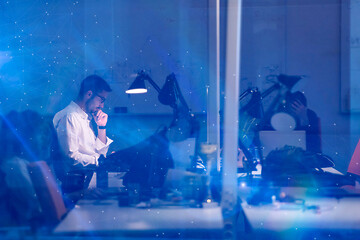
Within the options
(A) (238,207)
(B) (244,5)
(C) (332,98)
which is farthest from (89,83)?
(C) (332,98)

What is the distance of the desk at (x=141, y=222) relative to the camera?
2.06 m

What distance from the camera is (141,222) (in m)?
2.09

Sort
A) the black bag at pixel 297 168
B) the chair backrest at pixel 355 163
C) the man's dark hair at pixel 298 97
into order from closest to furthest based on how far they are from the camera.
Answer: the man's dark hair at pixel 298 97 < the black bag at pixel 297 168 < the chair backrest at pixel 355 163

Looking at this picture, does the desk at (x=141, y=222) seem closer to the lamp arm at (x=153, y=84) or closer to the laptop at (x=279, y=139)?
the laptop at (x=279, y=139)

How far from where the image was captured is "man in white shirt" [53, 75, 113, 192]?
2.08m

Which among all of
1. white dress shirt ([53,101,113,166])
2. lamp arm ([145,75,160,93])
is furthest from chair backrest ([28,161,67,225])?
lamp arm ([145,75,160,93])

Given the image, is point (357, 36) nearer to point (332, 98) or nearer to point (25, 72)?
point (332, 98)

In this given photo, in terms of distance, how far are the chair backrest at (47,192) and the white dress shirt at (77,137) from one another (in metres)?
0.17

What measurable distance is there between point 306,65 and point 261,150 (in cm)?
54

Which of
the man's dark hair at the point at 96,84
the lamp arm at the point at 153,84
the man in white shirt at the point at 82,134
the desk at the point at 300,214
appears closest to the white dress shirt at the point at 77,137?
the man in white shirt at the point at 82,134

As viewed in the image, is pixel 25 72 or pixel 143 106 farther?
pixel 25 72

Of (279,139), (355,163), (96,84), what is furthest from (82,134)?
(355,163)

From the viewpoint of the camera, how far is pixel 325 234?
6.77 ft

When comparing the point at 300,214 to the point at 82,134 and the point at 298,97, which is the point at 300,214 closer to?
the point at 298,97
